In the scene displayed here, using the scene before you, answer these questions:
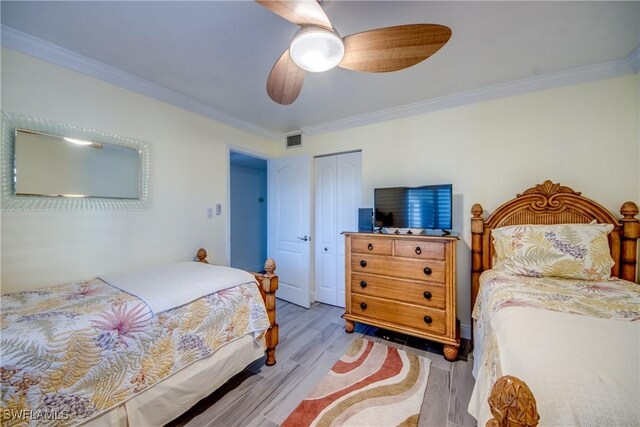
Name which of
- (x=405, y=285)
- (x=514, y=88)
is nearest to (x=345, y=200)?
(x=405, y=285)

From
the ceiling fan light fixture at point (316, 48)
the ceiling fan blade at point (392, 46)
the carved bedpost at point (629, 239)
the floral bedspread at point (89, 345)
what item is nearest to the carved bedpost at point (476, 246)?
the carved bedpost at point (629, 239)

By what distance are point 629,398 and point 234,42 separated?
92.8 inches

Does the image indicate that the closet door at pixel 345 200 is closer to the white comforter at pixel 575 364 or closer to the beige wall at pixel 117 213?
the beige wall at pixel 117 213

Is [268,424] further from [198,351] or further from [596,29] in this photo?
[596,29]

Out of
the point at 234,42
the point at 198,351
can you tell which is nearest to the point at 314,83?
the point at 234,42

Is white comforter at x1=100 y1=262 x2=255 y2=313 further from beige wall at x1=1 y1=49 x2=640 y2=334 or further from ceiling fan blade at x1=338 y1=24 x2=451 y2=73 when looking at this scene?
ceiling fan blade at x1=338 y1=24 x2=451 y2=73

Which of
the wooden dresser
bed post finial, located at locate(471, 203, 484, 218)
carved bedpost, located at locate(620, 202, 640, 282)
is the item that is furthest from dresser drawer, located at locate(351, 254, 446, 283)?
carved bedpost, located at locate(620, 202, 640, 282)

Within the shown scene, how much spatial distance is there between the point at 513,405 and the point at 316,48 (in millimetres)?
1484

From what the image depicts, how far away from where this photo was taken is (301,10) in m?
0.99

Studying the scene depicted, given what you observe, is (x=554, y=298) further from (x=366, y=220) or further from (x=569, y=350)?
(x=366, y=220)

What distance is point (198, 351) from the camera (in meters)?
1.44

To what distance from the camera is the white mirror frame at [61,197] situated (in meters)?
1.49

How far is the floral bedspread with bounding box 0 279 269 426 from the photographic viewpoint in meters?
0.94

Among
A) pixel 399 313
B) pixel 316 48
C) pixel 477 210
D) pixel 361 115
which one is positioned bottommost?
pixel 399 313
